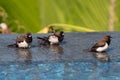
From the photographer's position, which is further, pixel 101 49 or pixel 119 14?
pixel 119 14

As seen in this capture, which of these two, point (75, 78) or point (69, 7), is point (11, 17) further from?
point (75, 78)

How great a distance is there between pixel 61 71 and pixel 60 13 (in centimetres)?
314

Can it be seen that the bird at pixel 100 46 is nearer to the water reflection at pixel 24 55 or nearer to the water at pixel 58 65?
the water at pixel 58 65

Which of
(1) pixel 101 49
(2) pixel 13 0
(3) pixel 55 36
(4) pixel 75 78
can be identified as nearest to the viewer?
(4) pixel 75 78

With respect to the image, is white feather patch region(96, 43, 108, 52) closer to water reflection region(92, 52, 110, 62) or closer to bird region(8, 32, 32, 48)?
water reflection region(92, 52, 110, 62)

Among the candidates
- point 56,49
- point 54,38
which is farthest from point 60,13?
point 56,49

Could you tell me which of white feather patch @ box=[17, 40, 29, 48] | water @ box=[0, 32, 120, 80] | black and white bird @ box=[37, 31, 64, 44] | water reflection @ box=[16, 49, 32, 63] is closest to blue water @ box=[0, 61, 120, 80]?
water @ box=[0, 32, 120, 80]

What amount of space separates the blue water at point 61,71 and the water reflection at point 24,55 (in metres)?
0.13

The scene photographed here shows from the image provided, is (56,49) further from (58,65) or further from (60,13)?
(60,13)

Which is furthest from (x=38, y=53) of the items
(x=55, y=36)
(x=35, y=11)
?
(x=35, y=11)

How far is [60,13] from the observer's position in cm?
873

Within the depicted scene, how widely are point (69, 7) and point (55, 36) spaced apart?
2.30 meters

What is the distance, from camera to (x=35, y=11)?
28.5ft

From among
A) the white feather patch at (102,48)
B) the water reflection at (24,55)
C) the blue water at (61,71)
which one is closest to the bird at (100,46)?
the white feather patch at (102,48)
